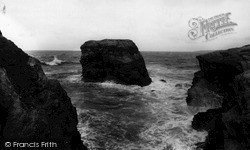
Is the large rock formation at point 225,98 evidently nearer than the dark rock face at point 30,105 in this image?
No

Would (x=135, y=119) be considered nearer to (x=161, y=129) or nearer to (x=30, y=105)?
(x=161, y=129)

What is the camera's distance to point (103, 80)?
38.8 meters

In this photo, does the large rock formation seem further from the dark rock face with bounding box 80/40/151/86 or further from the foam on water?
the dark rock face with bounding box 80/40/151/86

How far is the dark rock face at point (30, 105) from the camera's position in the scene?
9.23m

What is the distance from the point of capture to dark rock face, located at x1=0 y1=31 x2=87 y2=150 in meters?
9.23

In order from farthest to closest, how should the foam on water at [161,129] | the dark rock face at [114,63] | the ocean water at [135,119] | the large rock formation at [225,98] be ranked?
1. the dark rock face at [114,63]
2. the ocean water at [135,119]
3. the foam on water at [161,129]
4. the large rock formation at [225,98]

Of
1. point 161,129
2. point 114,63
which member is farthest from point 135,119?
point 114,63

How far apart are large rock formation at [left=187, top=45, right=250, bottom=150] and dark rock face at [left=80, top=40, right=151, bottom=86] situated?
39.2ft

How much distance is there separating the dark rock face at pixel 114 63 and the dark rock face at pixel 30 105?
23.9 metres

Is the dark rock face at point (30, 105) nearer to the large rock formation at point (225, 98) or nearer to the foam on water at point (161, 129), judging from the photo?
the foam on water at point (161, 129)

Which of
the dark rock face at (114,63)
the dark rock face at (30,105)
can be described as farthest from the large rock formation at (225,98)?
the dark rock face at (114,63)

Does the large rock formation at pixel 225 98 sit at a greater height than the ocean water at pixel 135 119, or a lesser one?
greater

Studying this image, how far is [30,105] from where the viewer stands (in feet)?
33.2

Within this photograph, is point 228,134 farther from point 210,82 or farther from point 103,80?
point 103,80
